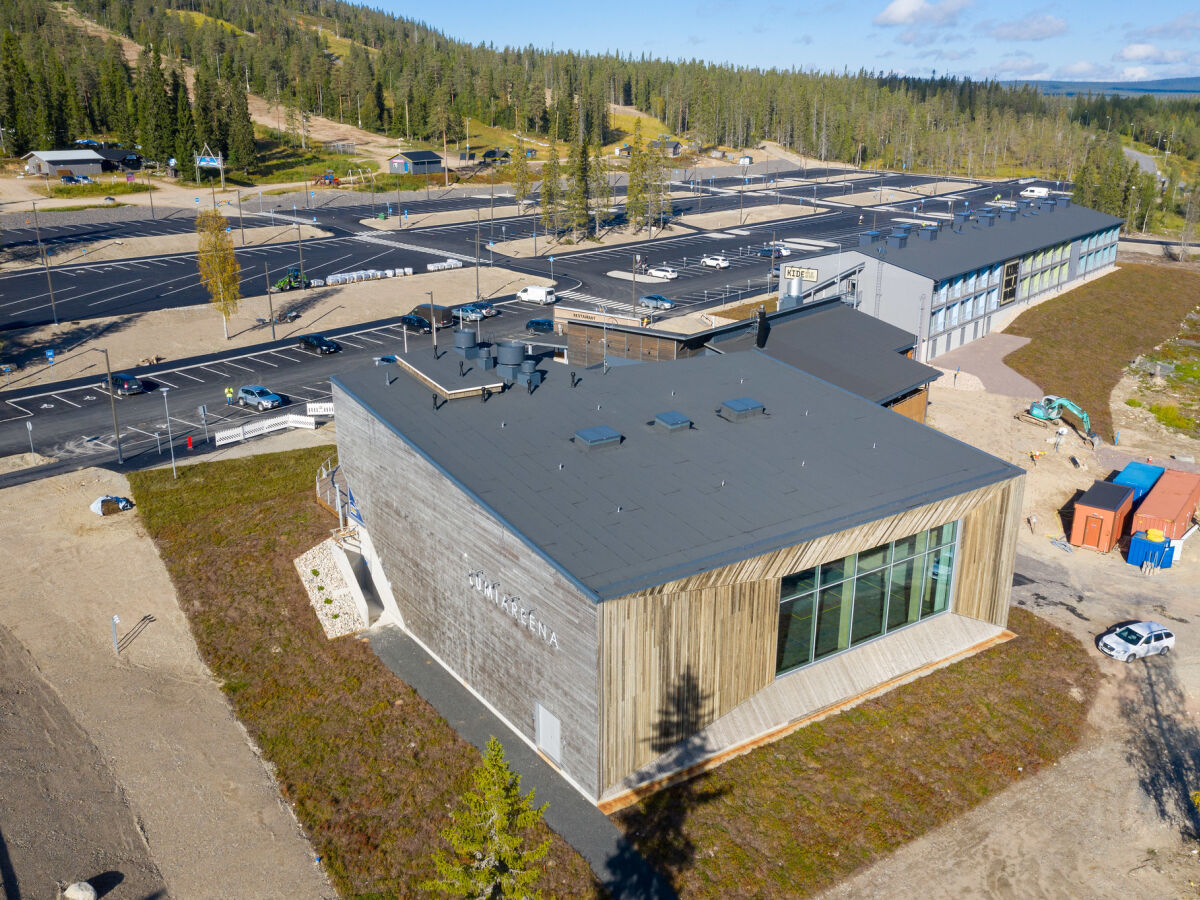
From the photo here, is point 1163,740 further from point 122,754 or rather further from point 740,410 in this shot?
point 122,754

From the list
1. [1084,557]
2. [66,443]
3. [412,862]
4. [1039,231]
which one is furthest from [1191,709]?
[1039,231]

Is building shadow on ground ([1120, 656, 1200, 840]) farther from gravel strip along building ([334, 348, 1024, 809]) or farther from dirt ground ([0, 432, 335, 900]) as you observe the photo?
dirt ground ([0, 432, 335, 900])

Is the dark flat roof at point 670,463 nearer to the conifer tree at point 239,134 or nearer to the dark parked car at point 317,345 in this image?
the dark parked car at point 317,345

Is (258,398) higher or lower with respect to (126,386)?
lower

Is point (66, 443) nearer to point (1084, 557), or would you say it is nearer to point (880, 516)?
point (880, 516)

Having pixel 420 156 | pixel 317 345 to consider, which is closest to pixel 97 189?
pixel 420 156

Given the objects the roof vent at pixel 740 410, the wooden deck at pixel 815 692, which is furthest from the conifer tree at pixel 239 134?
the wooden deck at pixel 815 692

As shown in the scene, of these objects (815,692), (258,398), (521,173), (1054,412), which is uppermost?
(521,173)
